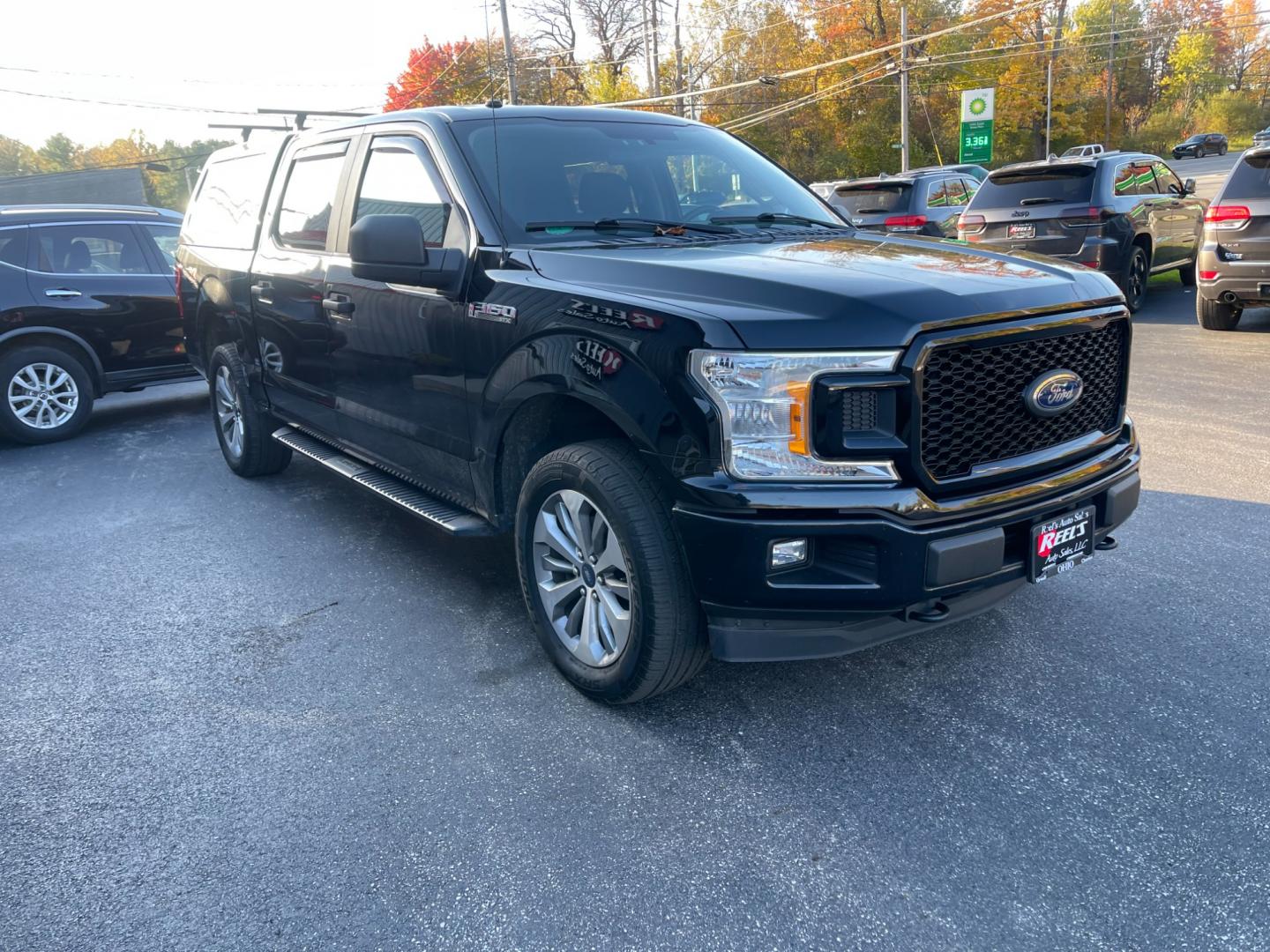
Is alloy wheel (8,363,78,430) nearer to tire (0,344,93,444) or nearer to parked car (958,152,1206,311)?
tire (0,344,93,444)

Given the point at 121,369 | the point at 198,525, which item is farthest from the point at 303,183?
the point at 121,369

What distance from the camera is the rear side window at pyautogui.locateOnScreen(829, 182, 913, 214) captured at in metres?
13.9

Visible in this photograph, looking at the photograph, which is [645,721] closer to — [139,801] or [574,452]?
[574,452]

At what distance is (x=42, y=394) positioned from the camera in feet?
26.6

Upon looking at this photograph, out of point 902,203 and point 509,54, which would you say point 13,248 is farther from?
point 509,54

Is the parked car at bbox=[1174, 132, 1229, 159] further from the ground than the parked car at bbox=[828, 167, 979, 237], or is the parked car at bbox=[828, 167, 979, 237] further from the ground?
the parked car at bbox=[1174, 132, 1229, 159]

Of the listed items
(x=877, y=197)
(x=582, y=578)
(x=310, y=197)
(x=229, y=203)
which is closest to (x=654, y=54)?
(x=877, y=197)

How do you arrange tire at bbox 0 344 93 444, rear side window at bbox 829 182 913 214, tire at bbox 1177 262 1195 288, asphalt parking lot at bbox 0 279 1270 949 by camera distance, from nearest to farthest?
1. asphalt parking lot at bbox 0 279 1270 949
2. tire at bbox 0 344 93 444
3. tire at bbox 1177 262 1195 288
4. rear side window at bbox 829 182 913 214

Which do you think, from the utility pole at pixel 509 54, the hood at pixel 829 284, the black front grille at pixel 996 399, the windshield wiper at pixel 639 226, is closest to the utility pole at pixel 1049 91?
the utility pole at pixel 509 54

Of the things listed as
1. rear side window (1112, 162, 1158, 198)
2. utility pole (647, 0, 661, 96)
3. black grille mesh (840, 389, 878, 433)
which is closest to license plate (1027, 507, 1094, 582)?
black grille mesh (840, 389, 878, 433)

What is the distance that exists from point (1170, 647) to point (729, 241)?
7.12 feet

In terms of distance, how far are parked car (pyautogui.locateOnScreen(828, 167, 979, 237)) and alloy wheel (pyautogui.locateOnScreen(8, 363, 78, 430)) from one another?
32.3ft

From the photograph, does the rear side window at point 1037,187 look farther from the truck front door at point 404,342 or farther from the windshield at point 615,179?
the truck front door at point 404,342

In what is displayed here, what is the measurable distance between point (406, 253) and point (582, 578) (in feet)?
4.40
